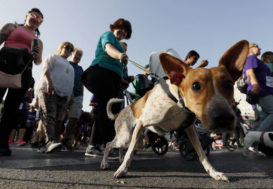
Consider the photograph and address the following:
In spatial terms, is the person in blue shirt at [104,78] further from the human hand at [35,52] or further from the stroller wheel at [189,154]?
the stroller wheel at [189,154]

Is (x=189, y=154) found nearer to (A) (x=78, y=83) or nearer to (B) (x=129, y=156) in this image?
(B) (x=129, y=156)

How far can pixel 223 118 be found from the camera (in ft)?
4.95

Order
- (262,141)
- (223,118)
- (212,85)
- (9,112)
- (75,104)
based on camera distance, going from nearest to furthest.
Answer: (223,118) < (212,85) < (9,112) < (262,141) < (75,104)

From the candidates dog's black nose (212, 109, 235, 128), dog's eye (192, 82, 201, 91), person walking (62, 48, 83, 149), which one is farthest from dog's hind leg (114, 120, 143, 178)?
person walking (62, 48, 83, 149)

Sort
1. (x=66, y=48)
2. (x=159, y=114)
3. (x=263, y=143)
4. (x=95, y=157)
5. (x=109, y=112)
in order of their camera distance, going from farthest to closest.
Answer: (x=66, y=48)
(x=263, y=143)
(x=95, y=157)
(x=109, y=112)
(x=159, y=114)

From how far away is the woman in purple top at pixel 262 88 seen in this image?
436 cm

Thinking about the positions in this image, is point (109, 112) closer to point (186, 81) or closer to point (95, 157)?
point (95, 157)

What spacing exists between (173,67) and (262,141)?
3.21 metres

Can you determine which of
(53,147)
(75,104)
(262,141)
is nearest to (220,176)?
(262,141)

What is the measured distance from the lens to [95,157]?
383cm

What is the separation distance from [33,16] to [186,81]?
132 inches

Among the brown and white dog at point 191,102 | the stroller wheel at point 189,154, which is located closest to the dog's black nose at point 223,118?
the brown and white dog at point 191,102

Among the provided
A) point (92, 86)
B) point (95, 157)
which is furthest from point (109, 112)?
Result: point (95, 157)

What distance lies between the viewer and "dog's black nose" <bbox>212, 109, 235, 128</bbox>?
1.51 meters
